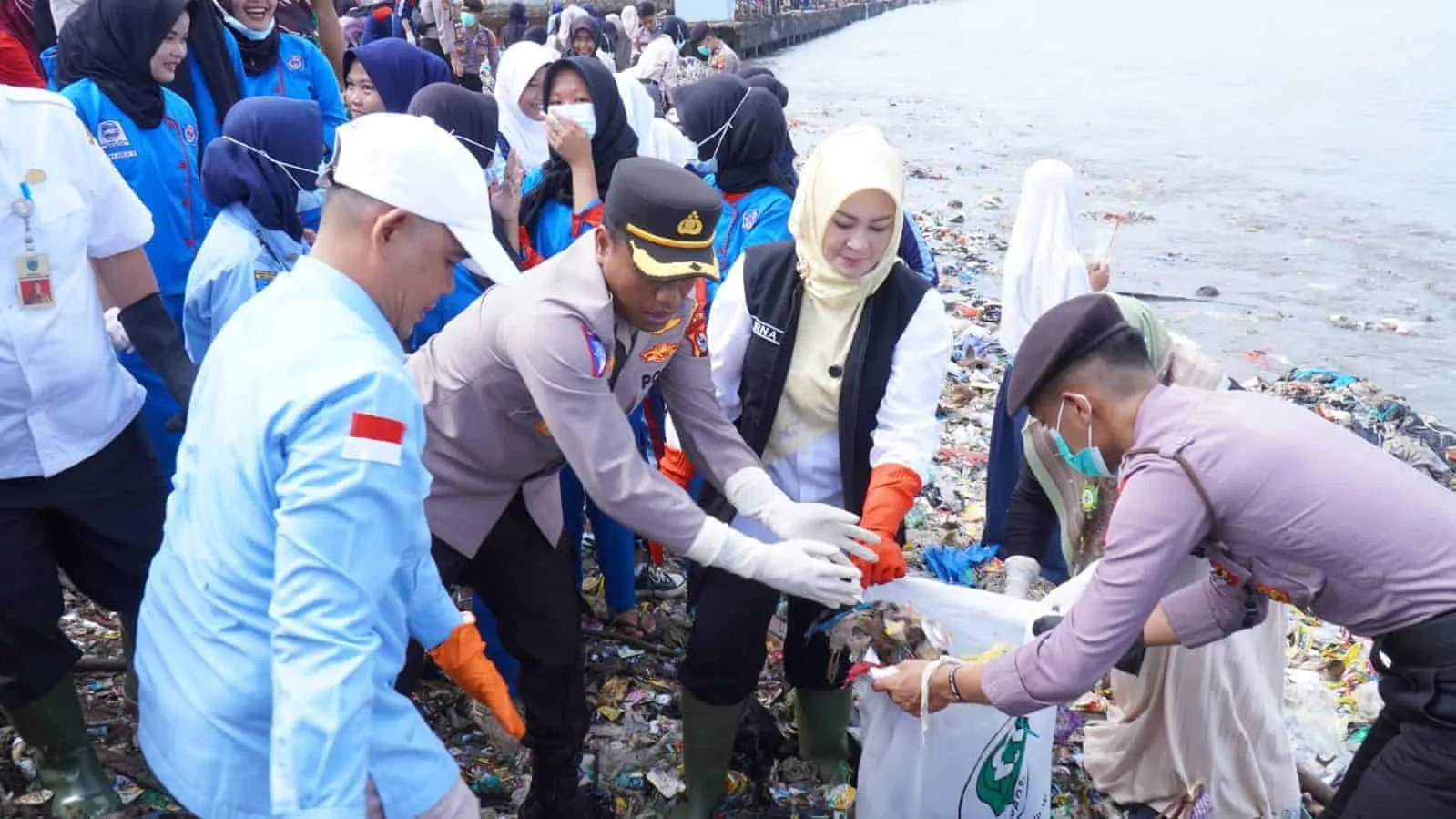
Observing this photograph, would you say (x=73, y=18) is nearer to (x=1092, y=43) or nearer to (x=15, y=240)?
(x=15, y=240)

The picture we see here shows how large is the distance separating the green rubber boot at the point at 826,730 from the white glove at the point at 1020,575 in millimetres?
541

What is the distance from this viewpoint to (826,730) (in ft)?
10.1

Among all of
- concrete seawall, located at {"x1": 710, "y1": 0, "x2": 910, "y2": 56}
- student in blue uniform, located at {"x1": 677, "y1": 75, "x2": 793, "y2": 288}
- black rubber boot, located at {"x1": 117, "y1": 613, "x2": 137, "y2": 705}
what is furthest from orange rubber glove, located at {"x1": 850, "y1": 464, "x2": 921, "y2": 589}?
concrete seawall, located at {"x1": 710, "y1": 0, "x2": 910, "y2": 56}

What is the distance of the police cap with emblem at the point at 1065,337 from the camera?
202 cm

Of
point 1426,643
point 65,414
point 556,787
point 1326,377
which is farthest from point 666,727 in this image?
point 1326,377

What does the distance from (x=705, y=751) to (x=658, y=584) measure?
1345 mm

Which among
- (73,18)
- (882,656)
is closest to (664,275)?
(882,656)

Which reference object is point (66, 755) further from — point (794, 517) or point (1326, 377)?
point (1326, 377)

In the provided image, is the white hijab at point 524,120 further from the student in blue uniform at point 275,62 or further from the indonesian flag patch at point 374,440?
the indonesian flag patch at point 374,440

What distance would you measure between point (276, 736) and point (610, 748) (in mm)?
1953

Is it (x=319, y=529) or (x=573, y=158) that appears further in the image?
(x=573, y=158)

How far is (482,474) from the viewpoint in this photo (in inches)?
96.9

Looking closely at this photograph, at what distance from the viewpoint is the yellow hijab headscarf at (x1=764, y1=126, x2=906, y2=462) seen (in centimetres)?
270

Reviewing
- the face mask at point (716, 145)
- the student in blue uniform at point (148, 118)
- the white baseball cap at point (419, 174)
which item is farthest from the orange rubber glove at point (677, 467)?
the face mask at point (716, 145)
